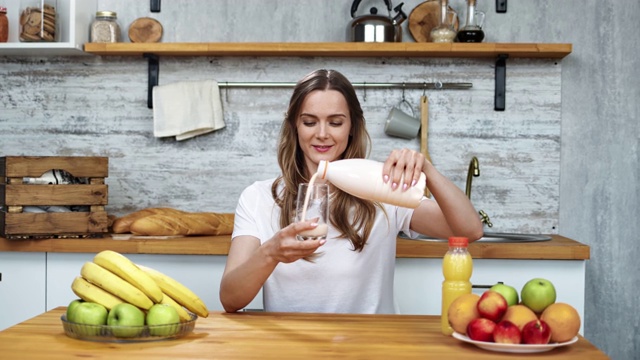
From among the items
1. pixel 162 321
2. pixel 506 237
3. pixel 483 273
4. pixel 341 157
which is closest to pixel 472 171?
pixel 506 237

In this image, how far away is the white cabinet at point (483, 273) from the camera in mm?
2783

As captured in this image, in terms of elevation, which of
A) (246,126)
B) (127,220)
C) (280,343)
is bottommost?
(280,343)

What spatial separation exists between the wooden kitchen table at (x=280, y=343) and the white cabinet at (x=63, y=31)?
5.67 ft

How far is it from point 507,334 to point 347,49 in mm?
1952

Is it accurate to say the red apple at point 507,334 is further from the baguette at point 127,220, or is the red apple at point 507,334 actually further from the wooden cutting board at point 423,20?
the wooden cutting board at point 423,20

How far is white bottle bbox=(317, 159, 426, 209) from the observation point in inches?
65.0

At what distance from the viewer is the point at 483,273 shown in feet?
9.19

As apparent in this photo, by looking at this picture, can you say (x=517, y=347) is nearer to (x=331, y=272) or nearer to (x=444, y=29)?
(x=331, y=272)

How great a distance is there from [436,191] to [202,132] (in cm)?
169

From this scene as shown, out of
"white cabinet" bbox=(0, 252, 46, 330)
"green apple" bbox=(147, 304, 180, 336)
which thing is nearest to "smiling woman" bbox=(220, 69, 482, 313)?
"green apple" bbox=(147, 304, 180, 336)

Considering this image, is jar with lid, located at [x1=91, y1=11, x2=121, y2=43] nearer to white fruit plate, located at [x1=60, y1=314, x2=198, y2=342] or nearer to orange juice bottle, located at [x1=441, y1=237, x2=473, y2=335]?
white fruit plate, located at [x1=60, y1=314, x2=198, y2=342]

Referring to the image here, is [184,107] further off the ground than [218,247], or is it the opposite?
[184,107]

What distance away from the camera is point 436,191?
1930mm

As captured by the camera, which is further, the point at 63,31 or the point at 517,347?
the point at 63,31
